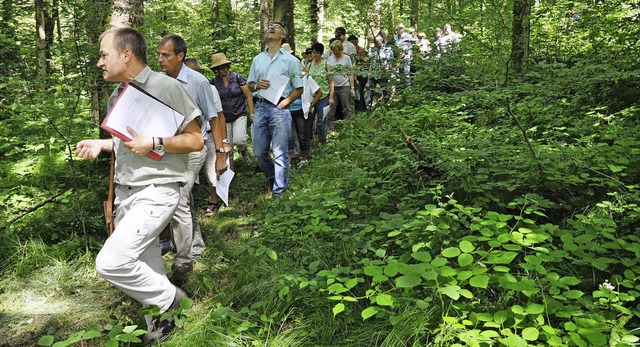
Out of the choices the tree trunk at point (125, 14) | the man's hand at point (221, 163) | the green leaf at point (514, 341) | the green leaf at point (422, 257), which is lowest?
the green leaf at point (514, 341)

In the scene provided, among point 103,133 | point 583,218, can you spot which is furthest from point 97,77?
point 583,218

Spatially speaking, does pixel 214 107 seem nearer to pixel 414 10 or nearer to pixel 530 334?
pixel 530 334

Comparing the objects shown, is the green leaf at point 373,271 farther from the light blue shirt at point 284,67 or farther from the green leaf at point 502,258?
the light blue shirt at point 284,67

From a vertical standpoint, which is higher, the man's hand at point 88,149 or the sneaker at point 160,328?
the man's hand at point 88,149

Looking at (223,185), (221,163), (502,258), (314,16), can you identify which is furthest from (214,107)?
(314,16)

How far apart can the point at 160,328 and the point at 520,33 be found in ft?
25.3

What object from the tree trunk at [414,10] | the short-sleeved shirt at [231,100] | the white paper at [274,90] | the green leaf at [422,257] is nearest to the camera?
the green leaf at [422,257]

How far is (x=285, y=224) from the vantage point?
4758 mm

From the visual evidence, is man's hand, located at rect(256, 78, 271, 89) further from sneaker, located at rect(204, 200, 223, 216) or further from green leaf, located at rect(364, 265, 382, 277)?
green leaf, located at rect(364, 265, 382, 277)

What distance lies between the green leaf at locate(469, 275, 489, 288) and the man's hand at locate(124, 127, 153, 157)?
84.9 inches

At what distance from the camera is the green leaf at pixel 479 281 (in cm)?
269

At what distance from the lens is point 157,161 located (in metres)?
3.32

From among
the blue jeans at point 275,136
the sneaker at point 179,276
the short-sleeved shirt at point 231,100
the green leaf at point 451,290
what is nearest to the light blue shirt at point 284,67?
the blue jeans at point 275,136

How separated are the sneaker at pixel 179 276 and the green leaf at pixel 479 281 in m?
2.82
